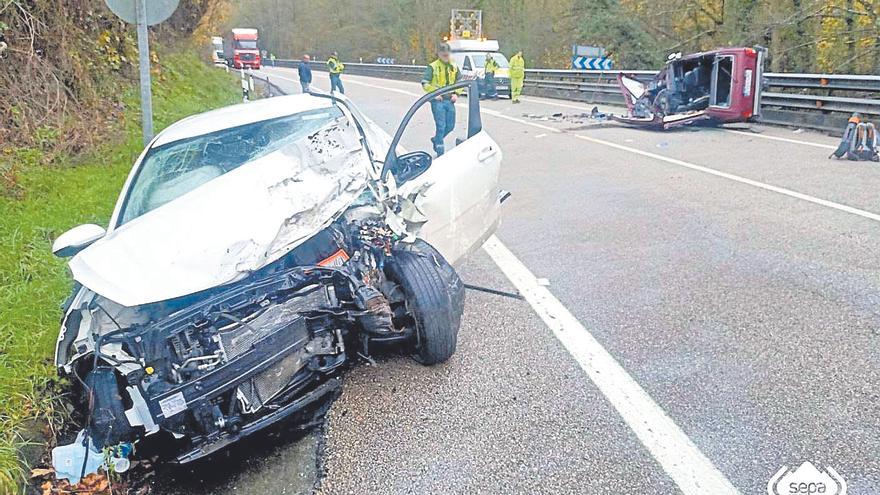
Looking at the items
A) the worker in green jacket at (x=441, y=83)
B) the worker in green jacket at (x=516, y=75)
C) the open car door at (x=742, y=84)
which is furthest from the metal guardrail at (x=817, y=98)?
the worker in green jacket at (x=441, y=83)

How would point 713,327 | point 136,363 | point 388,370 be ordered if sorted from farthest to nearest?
1. point 713,327
2. point 388,370
3. point 136,363

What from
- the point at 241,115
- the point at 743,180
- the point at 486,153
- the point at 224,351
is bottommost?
the point at 743,180

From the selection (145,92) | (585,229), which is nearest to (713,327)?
(585,229)

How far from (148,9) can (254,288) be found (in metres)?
4.38

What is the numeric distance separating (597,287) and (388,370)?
1.85 metres

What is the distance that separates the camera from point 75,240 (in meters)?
3.93

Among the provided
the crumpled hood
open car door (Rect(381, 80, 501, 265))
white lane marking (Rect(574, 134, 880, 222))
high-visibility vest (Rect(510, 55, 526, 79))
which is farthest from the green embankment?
high-visibility vest (Rect(510, 55, 526, 79))

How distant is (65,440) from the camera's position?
3.59 metres

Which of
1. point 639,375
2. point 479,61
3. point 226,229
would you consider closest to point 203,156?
point 226,229

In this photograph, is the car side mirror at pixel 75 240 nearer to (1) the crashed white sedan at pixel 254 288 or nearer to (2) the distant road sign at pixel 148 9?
(1) the crashed white sedan at pixel 254 288

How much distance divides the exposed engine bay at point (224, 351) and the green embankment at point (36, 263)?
0.53m

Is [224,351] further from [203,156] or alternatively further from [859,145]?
[859,145]

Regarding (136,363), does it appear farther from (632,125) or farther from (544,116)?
(544,116)

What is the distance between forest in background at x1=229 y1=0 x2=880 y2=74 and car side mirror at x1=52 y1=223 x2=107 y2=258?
836 inches
